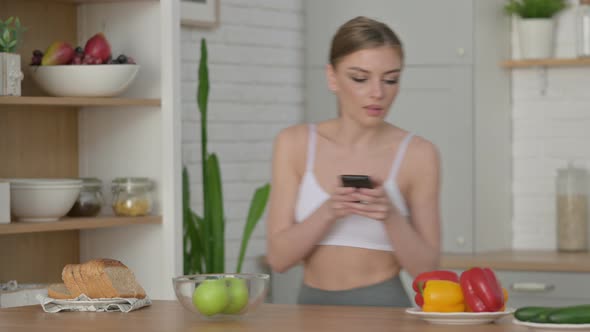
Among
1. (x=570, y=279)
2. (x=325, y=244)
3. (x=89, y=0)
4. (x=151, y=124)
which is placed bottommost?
(x=570, y=279)

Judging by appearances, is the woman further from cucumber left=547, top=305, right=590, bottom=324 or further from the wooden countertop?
the wooden countertop

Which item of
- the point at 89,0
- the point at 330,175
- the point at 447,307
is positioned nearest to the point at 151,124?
the point at 89,0

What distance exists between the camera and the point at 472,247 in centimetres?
511

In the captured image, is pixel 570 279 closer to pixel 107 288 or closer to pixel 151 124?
pixel 151 124

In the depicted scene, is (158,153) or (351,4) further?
(351,4)

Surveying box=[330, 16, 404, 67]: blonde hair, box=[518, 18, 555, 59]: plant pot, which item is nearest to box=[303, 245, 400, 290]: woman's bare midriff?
box=[330, 16, 404, 67]: blonde hair

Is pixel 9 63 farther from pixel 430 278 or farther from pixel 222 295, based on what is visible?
pixel 430 278

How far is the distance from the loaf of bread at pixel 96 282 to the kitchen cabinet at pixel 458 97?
2.71 meters

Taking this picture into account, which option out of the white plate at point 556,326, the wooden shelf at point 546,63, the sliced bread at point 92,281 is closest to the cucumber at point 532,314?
the white plate at point 556,326

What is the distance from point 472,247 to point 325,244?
2.35m

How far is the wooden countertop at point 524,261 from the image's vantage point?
4.65 meters

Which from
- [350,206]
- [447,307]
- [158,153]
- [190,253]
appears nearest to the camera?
[447,307]

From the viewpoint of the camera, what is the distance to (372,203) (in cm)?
255

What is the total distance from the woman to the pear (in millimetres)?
1301
